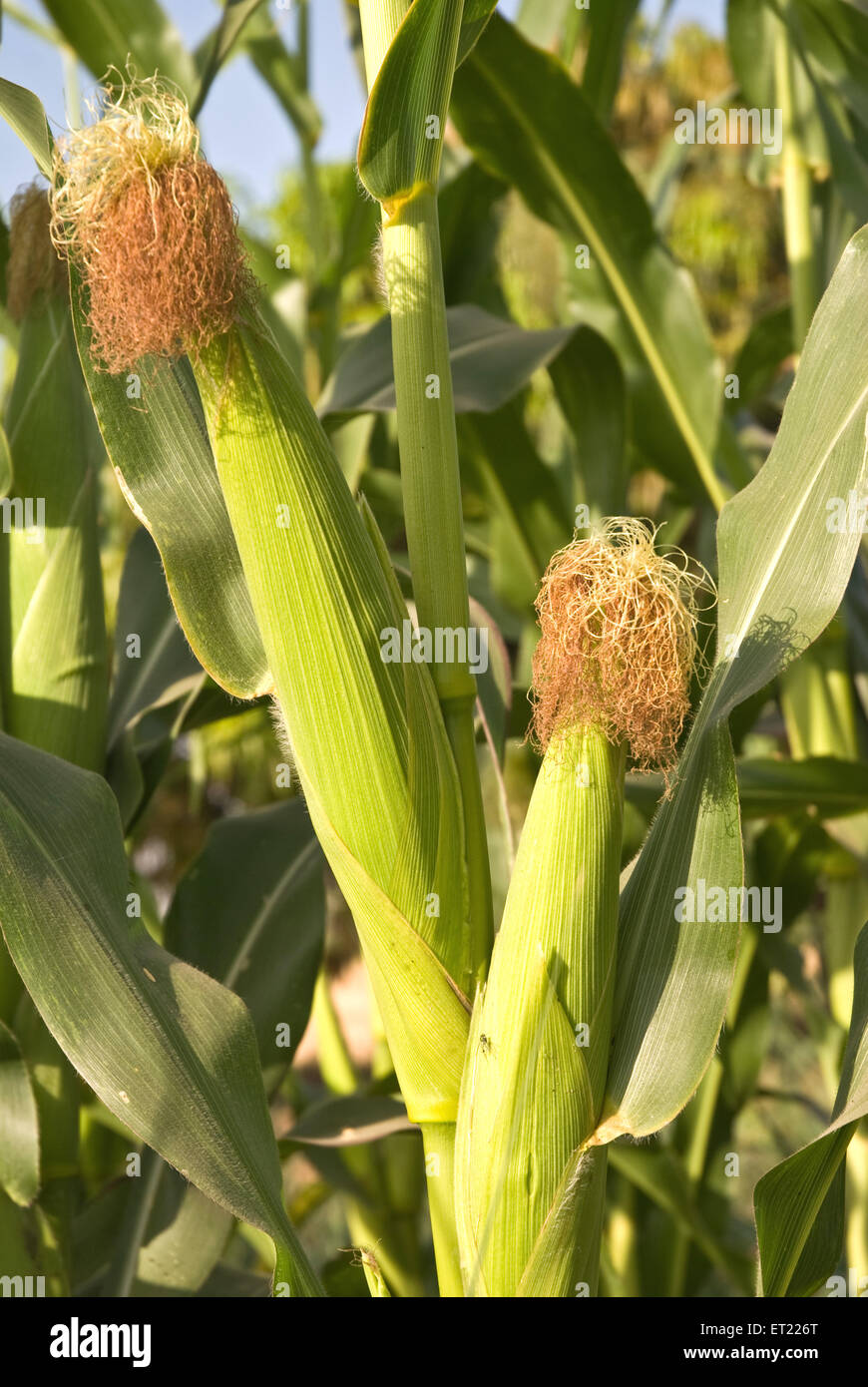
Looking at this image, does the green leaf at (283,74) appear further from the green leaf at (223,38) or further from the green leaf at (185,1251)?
the green leaf at (185,1251)

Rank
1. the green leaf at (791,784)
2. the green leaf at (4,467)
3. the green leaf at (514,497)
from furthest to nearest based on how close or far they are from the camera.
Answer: the green leaf at (514,497) → the green leaf at (791,784) → the green leaf at (4,467)

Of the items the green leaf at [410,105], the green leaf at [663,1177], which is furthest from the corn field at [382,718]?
the green leaf at [663,1177]

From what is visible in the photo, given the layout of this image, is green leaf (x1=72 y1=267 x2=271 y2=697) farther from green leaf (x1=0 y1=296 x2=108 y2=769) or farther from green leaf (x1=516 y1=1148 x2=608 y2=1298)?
green leaf (x1=516 y1=1148 x2=608 y2=1298)

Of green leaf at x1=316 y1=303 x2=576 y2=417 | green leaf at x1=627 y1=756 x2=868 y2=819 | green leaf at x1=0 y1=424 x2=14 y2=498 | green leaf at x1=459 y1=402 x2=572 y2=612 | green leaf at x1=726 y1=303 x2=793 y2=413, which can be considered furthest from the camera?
green leaf at x1=726 y1=303 x2=793 y2=413

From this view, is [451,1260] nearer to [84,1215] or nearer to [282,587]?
[282,587]

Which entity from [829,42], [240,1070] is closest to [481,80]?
[829,42]

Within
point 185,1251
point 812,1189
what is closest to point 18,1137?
point 185,1251

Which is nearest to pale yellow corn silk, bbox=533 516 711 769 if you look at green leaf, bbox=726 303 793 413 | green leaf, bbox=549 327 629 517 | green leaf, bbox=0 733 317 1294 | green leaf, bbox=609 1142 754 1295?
green leaf, bbox=0 733 317 1294
